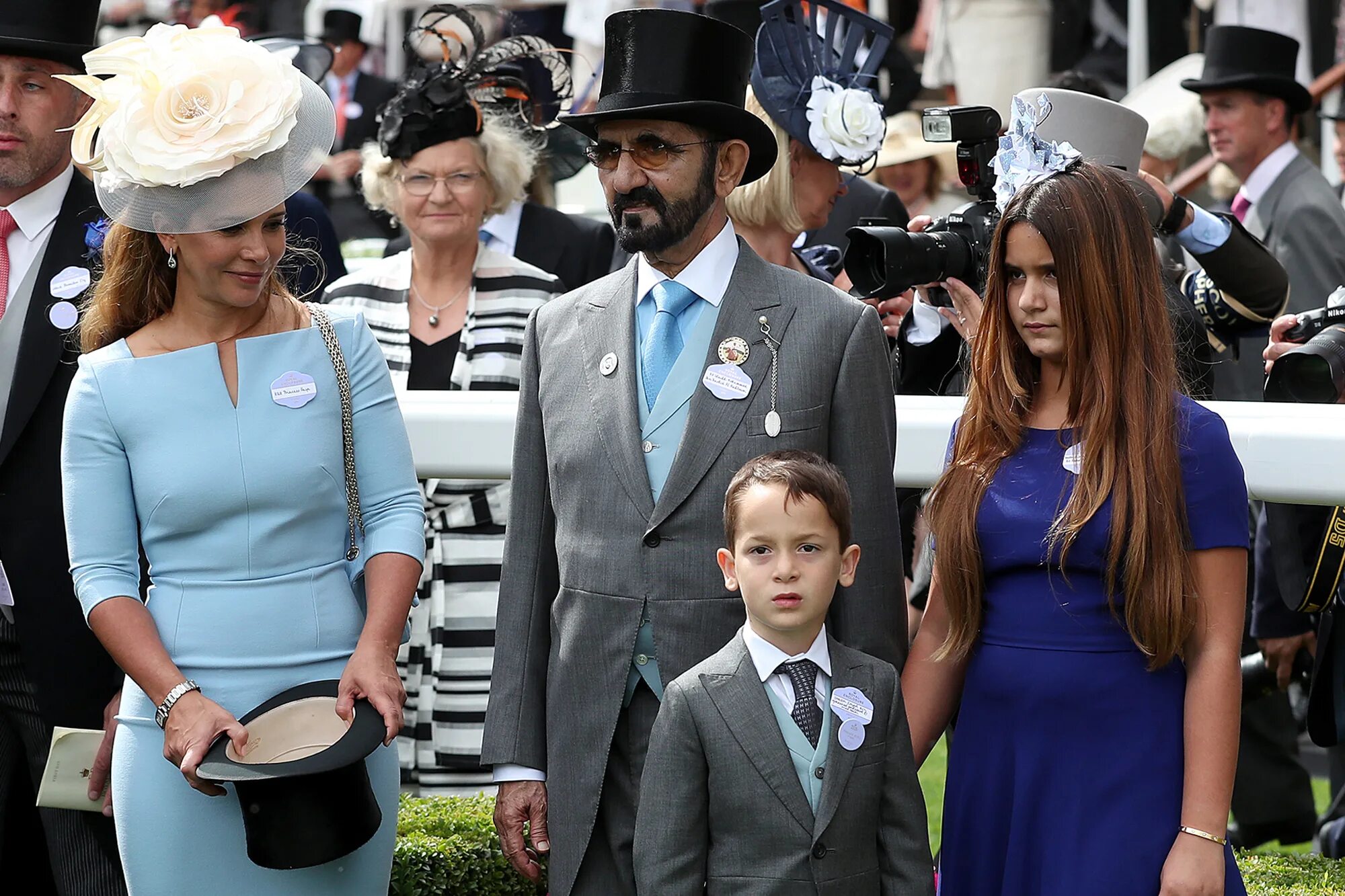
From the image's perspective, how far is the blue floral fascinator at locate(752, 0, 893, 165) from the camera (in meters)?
4.00

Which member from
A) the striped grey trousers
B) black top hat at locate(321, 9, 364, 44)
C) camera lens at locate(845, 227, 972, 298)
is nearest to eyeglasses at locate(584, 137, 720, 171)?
camera lens at locate(845, 227, 972, 298)

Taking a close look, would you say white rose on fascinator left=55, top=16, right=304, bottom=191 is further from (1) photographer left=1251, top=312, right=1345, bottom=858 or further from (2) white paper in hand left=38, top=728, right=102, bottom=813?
(1) photographer left=1251, top=312, right=1345, bottom=858

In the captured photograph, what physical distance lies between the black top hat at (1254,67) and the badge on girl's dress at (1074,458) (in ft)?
11.7

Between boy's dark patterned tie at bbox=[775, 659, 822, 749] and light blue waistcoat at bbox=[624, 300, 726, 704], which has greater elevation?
light blue waistcoat at bbox=[624, 300, 726, 704]

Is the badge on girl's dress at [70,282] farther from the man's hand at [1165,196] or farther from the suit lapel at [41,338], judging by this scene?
the man's hand at [1165,196]

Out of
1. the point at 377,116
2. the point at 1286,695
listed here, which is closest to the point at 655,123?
the point at 377,116

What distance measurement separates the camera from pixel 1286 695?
532 cm

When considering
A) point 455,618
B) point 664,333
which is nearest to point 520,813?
point 664,333

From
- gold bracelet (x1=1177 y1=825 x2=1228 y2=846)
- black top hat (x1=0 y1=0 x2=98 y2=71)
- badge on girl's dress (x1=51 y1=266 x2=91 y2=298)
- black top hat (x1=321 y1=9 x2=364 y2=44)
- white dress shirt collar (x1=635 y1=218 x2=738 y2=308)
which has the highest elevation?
black top hat (x1=321 y1=9 x2=364 y2=44)

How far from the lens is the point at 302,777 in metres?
2.53

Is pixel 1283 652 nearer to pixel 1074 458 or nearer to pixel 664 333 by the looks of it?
pixel 1074 458

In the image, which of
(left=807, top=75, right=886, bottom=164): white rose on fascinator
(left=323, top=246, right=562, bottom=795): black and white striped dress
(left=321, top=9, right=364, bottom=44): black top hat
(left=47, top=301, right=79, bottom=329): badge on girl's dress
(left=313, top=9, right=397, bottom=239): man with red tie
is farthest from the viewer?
(left=321, top=9, right=364, bottom=44): black top hat

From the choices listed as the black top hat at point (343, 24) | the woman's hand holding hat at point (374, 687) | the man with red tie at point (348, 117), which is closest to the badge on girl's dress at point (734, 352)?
the woman's hand holding hat at point (374, 687)

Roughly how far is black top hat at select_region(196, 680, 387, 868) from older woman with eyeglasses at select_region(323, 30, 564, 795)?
1581 millimetres
